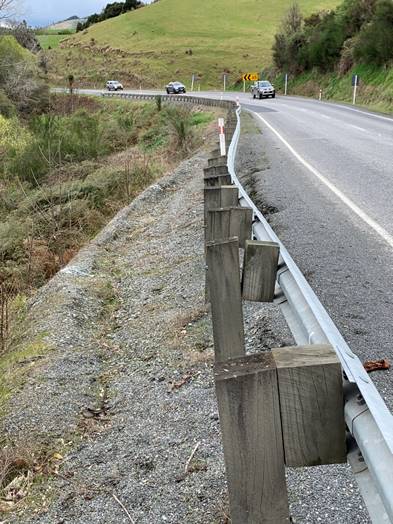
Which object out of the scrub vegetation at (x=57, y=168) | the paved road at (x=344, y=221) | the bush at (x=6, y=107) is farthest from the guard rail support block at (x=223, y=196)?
the bush at (x=6, y=107)

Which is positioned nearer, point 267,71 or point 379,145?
point 379,145

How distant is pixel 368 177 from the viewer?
34.1 ft

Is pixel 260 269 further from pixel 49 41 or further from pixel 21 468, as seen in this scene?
pixel 49 41

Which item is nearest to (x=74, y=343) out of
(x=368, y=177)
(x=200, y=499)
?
(x=200, y=499)

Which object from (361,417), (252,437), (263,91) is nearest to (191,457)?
(252,437)

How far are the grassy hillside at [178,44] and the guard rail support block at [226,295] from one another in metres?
61.1

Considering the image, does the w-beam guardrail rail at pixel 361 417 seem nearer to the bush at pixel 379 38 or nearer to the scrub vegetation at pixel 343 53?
the scrub vegetation at pixel 343 53

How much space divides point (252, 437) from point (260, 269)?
140cm

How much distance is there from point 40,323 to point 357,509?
13.4 feet

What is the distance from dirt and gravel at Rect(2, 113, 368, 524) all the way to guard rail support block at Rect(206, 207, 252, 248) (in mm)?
875

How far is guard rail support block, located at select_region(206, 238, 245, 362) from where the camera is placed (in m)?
3.20

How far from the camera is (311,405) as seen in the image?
1.72 m

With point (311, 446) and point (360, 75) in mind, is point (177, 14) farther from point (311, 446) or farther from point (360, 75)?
point (311, 446)

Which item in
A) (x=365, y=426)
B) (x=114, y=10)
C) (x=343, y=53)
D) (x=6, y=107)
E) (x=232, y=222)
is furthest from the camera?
(x=114, y=10)
